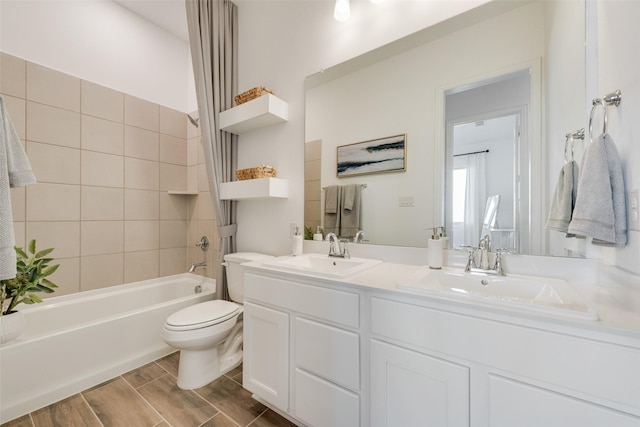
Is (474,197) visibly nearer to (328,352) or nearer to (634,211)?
(634,211)

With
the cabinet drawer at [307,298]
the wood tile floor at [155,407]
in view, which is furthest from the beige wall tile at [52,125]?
the cabinet drawer at [307,298]

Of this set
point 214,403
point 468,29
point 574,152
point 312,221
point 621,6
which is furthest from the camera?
point 312,221

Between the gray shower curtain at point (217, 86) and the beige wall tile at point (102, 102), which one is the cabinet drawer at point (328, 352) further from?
the beige wall tile at point (102, 102)

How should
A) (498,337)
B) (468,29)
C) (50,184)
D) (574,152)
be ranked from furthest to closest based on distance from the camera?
(50,184)
(468,29)
(574,152)
(498,337)

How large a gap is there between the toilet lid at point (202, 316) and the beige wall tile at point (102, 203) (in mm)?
1235

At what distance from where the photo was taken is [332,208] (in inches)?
67.4

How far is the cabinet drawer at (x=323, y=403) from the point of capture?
1062mm

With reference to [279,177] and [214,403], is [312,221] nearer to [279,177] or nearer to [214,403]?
[279,177]

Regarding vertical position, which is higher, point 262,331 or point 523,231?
point 523,231

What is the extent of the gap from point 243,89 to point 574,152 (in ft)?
7.38

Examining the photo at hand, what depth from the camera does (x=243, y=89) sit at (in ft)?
7.29

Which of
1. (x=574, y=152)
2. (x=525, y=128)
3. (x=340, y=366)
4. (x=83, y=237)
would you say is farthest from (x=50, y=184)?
(x=574, y=152)

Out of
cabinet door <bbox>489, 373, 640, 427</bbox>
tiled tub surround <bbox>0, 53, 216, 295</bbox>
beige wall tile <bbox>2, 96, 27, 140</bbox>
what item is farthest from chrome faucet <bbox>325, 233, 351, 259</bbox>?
beige wall tile <bbox>2, 96, 27, 140</bbox>

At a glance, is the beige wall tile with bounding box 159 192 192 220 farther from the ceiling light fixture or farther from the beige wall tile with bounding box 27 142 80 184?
Result: the ceiling light fixture
